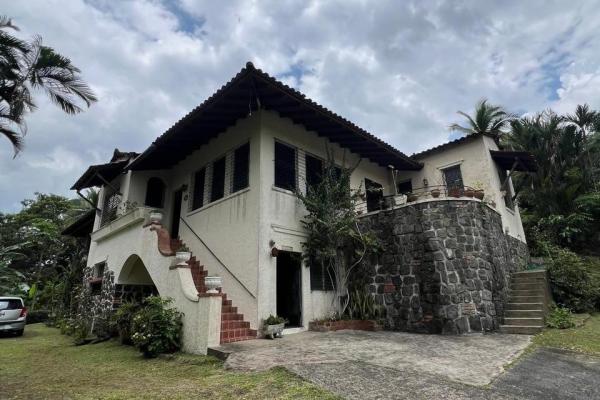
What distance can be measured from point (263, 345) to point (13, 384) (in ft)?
13.7

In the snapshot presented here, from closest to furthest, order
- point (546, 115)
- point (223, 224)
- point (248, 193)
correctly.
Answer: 1. point (248, 193)
2. point (223, 224)
3. point (546, 115)

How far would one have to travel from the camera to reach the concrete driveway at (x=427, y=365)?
398 cm

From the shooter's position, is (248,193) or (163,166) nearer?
(248,193)

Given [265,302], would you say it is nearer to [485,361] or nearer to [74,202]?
[485,361]

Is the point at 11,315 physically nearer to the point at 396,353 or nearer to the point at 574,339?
the point at 396,353

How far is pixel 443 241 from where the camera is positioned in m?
8.77

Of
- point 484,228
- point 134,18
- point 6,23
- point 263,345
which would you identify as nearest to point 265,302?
point 263,345

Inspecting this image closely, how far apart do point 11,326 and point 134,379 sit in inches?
424

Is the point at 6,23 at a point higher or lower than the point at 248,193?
higher

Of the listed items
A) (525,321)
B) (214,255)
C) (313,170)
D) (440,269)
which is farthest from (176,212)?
(525,321)

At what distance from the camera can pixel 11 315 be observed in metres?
12.3

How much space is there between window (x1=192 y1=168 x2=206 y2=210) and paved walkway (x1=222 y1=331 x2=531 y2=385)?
5.90 m

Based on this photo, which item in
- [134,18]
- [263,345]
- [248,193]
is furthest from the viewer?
[248,193]

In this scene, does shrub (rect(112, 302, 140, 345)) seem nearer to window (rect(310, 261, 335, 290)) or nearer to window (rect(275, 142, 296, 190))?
window (rect(310, 261, 335, 290))
